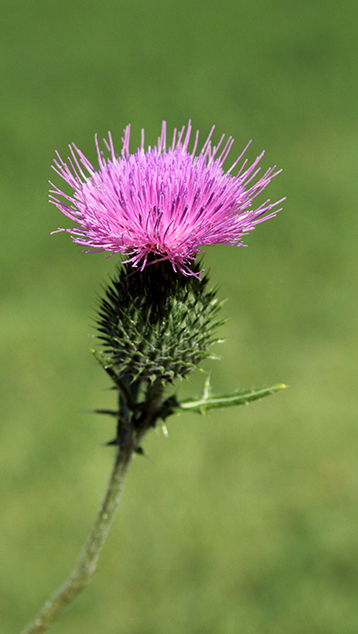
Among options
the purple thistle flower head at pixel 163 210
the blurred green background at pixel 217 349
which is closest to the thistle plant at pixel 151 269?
the purple thistle flower head at pixel 163 210

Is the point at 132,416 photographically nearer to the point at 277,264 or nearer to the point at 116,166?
the point at 116,166

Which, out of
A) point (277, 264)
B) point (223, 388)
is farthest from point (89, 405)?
point (277, 264)

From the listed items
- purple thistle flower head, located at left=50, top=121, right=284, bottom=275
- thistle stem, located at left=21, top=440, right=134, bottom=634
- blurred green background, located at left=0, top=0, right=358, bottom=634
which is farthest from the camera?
blurred green background, located at left=0, top=0, right=358, bottom=634

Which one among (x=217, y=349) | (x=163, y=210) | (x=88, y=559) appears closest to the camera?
(x=163, y=210)

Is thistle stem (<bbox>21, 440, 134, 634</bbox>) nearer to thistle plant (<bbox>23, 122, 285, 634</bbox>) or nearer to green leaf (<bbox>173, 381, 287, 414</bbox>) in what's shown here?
thistle plant (<bbox>23, 122, 285, 634</bbox>)

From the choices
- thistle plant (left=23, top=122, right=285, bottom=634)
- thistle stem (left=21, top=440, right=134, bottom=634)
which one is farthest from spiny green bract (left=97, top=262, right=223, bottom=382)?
thistle stem (left=21, top=440, right=134, bottom=634)

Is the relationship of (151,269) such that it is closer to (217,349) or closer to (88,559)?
(88,559)

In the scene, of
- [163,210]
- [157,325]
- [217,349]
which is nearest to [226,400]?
[157,325]

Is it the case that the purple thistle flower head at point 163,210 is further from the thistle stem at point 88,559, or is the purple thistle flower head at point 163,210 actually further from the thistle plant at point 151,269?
the thistle stem at point 88,559
